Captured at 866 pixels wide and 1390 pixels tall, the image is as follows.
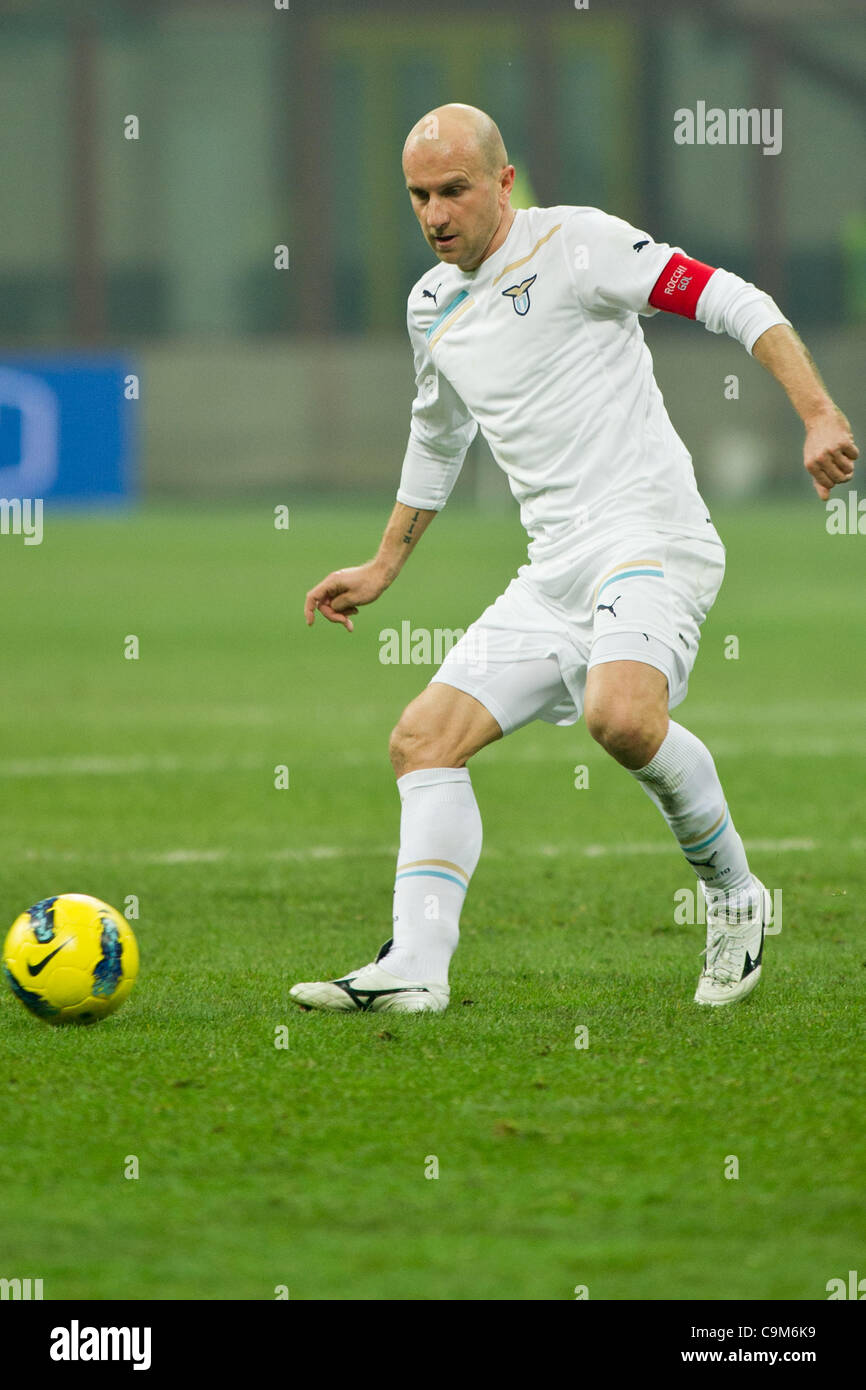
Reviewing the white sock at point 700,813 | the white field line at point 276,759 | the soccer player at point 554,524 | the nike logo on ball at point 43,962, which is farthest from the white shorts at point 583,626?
the white field line at point 276,759

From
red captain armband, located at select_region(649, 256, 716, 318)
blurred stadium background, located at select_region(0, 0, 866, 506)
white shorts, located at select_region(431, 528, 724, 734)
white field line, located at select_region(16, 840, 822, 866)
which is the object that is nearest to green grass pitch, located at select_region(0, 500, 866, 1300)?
white field line, located at select_region(16, 840, 822, 866)

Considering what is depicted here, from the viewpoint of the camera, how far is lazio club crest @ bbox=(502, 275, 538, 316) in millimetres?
4668

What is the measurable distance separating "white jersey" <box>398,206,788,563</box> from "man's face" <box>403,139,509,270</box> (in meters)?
0.11

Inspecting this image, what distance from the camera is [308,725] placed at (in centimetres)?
996

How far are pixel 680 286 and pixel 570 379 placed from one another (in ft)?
1.12

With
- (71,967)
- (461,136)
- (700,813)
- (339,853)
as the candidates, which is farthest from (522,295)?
(339,853)

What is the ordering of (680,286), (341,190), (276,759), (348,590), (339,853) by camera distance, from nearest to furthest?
(680,286) → (348,590) → (339,853) → (276,759) → (341,190)

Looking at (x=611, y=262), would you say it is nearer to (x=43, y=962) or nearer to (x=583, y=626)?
(x=583, y=626)

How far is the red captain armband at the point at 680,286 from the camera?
14.7 ft

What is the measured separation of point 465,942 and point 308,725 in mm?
4502

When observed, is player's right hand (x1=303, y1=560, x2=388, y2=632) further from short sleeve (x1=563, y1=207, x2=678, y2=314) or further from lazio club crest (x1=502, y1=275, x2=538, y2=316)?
short sleeve (x1=563, y1=207, x2=678, y2=314)

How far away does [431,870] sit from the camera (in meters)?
4.71

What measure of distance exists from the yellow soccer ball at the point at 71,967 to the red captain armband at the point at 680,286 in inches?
72.4

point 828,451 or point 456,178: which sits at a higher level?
point 456,178
